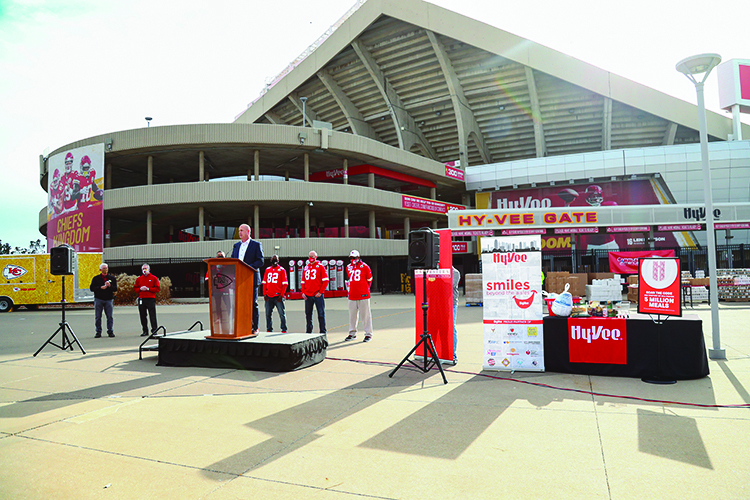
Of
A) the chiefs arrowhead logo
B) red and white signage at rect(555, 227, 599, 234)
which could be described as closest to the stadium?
the chiefs arrowhead logo

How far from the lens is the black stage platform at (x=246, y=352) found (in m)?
7.46

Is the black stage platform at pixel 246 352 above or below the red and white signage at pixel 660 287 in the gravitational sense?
below

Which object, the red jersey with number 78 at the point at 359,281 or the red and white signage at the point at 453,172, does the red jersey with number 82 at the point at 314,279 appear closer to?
the red jersey with number 78 at the point at 359,281

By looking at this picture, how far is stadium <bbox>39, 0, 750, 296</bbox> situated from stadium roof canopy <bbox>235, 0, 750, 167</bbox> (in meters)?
0.15

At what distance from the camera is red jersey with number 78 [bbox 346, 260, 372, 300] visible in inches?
437

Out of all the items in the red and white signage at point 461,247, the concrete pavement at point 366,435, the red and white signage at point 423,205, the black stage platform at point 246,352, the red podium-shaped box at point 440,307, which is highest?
the red and white signage at point 423,205

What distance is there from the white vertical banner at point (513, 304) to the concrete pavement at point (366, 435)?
323 mm

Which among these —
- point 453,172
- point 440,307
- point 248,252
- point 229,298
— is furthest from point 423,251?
point 453,172

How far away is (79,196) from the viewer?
113 feet

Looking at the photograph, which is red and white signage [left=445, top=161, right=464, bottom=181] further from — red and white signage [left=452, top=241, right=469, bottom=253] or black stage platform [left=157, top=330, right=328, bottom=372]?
black stage platform [left=157, top=330, right=328, bottom=372]

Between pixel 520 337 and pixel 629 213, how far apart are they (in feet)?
81.1

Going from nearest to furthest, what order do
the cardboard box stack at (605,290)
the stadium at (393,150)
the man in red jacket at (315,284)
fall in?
1. the man in red jacket at (315,284)
2. the cardboard box stack at (605,290)
3. the stadium at (393,150)

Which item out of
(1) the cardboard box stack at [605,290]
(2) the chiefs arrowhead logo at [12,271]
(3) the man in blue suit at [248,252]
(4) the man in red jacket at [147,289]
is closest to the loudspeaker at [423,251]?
(3) the man in blue suit at [248,252]

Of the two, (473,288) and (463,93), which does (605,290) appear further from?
(463,93)
